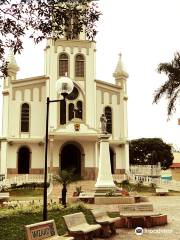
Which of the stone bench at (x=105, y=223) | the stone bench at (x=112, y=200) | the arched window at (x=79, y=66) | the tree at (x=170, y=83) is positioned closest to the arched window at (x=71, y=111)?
the arched window at (x=79, y=66)

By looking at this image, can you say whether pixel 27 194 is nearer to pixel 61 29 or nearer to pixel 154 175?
pixel 154 175

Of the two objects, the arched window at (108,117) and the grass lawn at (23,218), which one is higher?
the arched window at (108,117)

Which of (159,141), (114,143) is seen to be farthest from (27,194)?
(159,141)

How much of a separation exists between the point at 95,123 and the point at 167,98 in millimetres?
11406

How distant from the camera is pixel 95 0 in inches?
309

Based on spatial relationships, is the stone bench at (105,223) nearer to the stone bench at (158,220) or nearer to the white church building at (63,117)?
the stone bench at (158,220)

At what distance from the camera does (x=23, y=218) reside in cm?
1287

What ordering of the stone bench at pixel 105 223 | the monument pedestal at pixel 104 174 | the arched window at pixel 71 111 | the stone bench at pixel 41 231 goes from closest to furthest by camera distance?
1. the stone bench at pixel 41 231
2. the stone bench at pixel 105 223
3. the monument pedestal at pixel 104 174
4. the arched window at pixel 71 111

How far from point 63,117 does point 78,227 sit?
2669cm

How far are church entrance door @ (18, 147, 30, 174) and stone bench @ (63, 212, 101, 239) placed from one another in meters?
26.2

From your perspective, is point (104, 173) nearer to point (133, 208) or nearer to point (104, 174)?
point (104, 174)

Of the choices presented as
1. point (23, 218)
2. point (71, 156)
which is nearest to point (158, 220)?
point (23, 218)

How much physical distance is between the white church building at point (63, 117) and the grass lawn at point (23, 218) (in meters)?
18.8

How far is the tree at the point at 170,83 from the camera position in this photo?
25562mm
